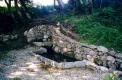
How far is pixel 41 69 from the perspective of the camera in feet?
37.8

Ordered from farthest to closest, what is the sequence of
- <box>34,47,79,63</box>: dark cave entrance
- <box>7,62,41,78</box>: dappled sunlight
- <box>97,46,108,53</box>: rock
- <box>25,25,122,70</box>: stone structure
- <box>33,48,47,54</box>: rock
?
<box>33,48,47,54</box>: rock < <box>34,47,79,63</box>: dark cave entrance < <box>97,46,108,53</box>: rock < <box>25,25,122,70</box>: stone structure < <box>7,62,41,78</box>: dappled sunlight

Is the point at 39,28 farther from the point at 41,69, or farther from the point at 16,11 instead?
the point at 41,69

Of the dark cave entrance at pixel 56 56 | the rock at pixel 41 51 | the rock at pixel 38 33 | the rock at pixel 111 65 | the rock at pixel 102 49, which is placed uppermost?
the rock at pixel 38 33

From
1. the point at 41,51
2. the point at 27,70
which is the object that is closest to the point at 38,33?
the point at 41,51

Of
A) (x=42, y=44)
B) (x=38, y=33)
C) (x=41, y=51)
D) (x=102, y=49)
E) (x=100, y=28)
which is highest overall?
(x=100, y=28)

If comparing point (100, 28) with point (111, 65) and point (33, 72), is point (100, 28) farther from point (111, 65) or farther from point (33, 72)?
point (33, 72)

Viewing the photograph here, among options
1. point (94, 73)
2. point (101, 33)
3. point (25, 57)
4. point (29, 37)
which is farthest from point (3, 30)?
point (94, 73)

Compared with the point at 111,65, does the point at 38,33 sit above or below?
above

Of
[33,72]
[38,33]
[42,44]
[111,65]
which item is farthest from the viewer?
[38,33]

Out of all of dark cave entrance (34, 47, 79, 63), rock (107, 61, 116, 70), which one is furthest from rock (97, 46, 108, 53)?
dark cave entrance (34, 47, 79, 63)

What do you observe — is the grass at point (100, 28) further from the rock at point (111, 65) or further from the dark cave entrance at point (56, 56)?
the dark cave entrance at point (56, 56)

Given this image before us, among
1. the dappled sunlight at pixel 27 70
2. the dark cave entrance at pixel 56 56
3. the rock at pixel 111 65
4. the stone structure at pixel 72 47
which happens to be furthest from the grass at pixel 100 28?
the dappled sunlight at pixel 27 70

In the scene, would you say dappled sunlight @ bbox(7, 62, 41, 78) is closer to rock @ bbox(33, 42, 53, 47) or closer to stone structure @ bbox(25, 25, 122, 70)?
Answer: stone structure @ bbox(25, 25, 122, 70)

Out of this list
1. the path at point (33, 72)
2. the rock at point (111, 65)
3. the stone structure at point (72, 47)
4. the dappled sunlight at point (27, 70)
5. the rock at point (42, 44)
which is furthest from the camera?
the rock at point (42, 44)
